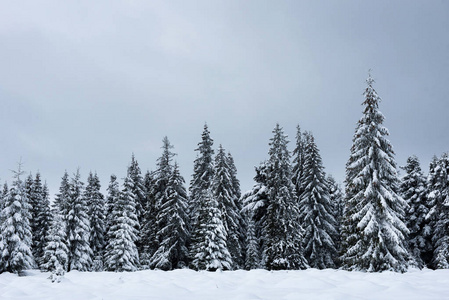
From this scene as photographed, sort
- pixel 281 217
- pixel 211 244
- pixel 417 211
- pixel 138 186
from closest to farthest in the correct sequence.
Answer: pixel 211 244 < pixel 281 217 < pixel 417 211 < pixel 138 186

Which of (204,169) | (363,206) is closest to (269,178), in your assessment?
(204,169)

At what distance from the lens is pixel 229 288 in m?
10.6

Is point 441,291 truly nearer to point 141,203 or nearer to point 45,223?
point 141,203

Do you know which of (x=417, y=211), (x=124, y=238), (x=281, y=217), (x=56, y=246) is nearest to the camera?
(x=281, y=217)

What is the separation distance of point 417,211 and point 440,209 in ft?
13.5

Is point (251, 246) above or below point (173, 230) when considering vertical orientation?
below

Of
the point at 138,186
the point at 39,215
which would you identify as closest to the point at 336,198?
the point at 138,186

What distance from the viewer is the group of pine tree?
21.9m

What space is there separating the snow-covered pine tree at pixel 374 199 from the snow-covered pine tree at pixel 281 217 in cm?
609

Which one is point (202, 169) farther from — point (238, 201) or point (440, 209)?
point (440, 209)

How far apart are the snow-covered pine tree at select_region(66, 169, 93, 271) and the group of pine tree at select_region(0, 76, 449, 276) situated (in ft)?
0.38

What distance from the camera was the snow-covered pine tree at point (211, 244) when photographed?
2552cm

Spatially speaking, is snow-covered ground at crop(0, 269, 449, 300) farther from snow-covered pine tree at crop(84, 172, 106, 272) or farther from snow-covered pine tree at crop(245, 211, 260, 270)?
snow-covered pine tree at crop(84, 172, 106, 272)

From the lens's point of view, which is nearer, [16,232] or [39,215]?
[16,232]
